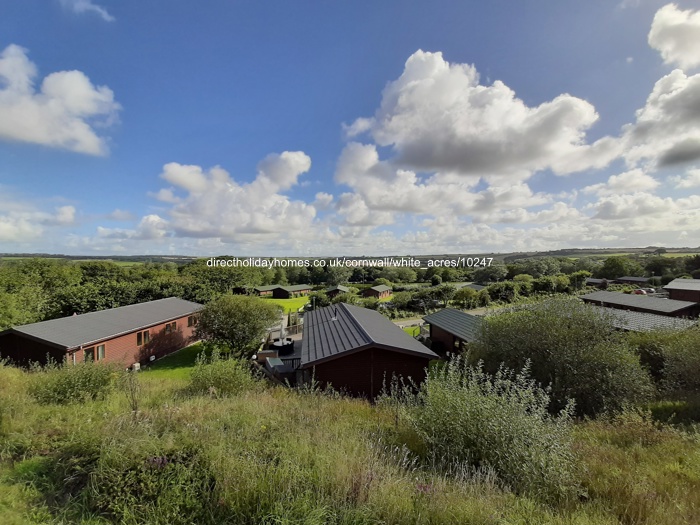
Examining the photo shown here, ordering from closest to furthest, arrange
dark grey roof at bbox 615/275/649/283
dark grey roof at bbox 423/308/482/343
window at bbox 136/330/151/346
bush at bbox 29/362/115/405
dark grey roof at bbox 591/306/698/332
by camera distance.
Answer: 1. bush at bbox 29/362/115/405
2. dark grey roof at bbox 591/306/698/332
3. dark grey roof at bbox 423/308/482/343
4. window at bbox 136/330/151/346
5. dark grey roof at bbox 615/275/649/283

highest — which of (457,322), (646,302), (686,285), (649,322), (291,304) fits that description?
(686,285)

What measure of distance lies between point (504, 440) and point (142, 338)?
26230 millimetres

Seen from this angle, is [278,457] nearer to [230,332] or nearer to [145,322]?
[230,332]

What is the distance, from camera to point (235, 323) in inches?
930

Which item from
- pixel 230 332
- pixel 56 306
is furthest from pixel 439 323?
pixel 56 306

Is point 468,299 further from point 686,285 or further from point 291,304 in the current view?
point 291,304

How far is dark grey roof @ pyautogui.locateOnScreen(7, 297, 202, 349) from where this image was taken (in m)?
18.3

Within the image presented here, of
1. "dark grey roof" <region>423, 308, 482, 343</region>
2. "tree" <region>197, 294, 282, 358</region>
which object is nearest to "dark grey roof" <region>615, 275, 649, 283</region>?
"dark grey roof" <region>423, 308, 482, 343</region>

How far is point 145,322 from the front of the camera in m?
23.9

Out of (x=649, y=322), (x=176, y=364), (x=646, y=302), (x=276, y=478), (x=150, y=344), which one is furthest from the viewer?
(x=646, y=302)

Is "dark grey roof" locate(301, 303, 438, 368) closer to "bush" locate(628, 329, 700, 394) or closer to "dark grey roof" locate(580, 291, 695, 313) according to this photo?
"bush" locate(628, 329, 700, 394)

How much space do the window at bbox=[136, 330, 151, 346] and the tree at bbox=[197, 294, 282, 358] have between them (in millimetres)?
3840

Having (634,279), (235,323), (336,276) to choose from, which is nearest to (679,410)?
(235,323)

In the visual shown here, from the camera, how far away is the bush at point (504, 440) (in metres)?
4.23
